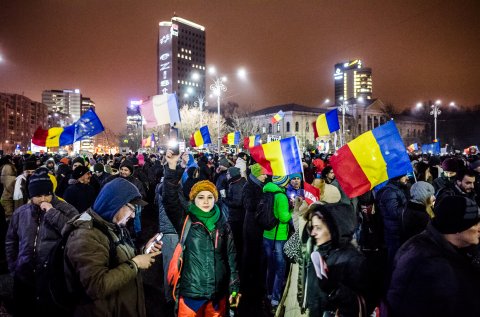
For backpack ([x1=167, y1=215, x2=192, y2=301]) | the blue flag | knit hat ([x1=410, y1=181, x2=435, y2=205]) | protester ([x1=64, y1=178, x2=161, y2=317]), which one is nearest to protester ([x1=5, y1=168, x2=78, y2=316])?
backpack ([x1=167, y1=215, x2=192, y2=301])

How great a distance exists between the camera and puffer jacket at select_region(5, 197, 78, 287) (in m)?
3.85

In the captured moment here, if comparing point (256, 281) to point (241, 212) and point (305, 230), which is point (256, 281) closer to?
point (241, 212)

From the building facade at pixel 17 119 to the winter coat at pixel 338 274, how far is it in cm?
14595

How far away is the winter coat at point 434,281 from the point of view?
232 centimetres

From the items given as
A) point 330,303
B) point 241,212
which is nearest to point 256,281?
point 241,212

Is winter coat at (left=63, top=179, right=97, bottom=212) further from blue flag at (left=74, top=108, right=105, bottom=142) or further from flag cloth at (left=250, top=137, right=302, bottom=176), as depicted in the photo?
blue flag at (left=74, top=108, right=105, bottom=142)

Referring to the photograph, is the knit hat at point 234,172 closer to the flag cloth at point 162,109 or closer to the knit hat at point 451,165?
the flag cloth at point 162,109

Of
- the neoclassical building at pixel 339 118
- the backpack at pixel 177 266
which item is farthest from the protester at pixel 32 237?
the neoclassical building at pixel 339 118

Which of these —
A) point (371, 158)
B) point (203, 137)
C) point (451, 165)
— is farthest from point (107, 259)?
point (203, 137)

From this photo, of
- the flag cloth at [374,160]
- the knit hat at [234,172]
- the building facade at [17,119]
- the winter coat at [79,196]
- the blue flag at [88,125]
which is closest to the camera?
the flag cloth at [374,160]

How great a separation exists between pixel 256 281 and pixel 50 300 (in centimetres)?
452

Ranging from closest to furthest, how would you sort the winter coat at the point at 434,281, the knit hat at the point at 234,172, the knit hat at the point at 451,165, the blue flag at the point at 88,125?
the winter coat at the point at 434,281, the knit hat at the point at 451,165, the knit hat at the point at 234,172, the blue flag at the point at 88,125

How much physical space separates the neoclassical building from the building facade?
318 ft

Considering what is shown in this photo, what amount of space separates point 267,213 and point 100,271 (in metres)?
3.11
